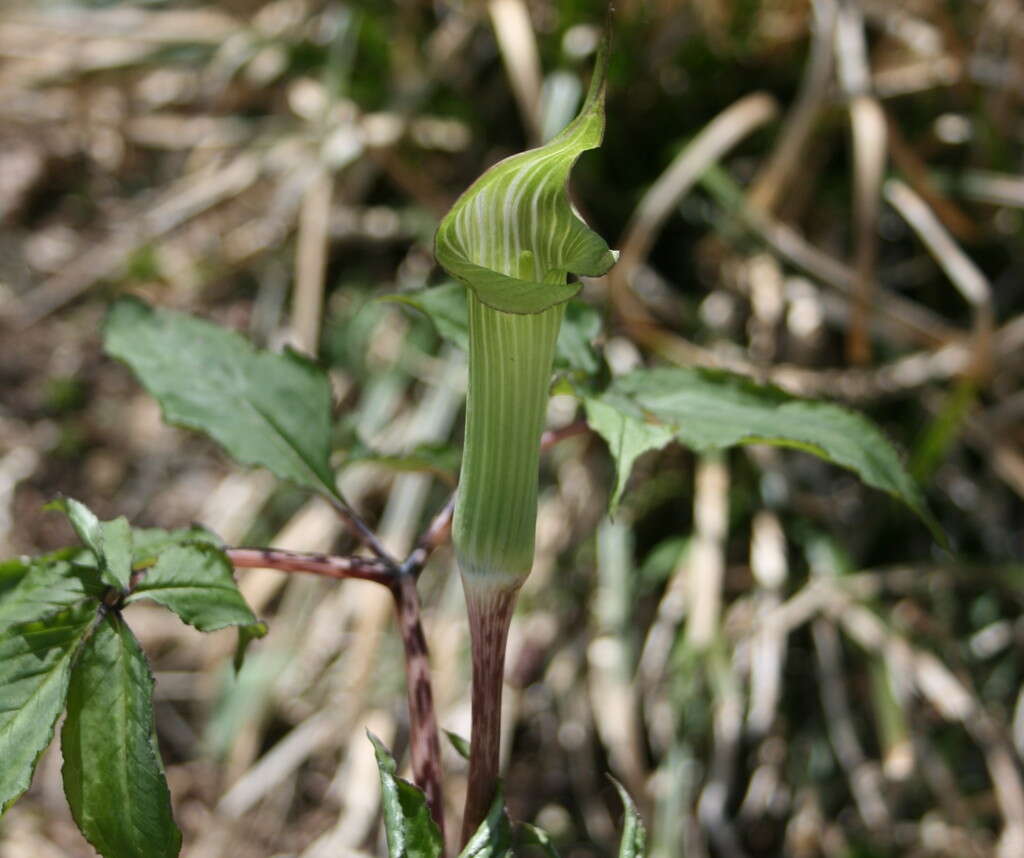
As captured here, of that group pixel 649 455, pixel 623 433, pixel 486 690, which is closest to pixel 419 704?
pixel 486 690

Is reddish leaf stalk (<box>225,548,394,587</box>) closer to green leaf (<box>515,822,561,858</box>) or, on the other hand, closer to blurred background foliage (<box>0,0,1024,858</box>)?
green leaf (<box>515,822,561,858</box>)

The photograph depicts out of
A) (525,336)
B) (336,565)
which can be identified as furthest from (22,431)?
(525,336)

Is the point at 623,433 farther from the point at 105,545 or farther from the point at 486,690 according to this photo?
the point at 105,545

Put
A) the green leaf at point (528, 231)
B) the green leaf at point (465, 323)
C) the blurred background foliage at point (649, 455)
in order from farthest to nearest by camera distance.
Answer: the blurred background foliage at point (649, 455), the green leaf at point (465, 323), the green leaf at point (528, 231)

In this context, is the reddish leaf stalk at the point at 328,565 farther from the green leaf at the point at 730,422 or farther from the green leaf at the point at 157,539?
the green leaf at the point at 730,422

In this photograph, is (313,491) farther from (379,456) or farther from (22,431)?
(22,431)

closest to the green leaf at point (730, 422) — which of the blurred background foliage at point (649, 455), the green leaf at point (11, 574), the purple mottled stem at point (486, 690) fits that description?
the purple mottled stem at point (486, 690)

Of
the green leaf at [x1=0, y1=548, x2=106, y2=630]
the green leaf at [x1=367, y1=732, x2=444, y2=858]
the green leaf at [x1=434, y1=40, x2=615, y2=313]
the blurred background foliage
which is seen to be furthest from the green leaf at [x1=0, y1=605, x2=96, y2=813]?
the blurred background foliage
